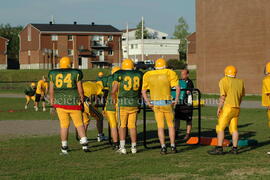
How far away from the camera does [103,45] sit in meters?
96.9

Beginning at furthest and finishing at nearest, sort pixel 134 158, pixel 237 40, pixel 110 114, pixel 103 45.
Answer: pixel 103 45 → pixel 237 40 → pixel 110 114 → pixel 134 158

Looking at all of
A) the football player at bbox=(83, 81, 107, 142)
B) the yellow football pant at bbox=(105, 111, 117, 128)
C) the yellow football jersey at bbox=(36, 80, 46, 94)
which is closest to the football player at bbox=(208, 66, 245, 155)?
the yellow football pant at bbox=(105, 111, 117, 128)

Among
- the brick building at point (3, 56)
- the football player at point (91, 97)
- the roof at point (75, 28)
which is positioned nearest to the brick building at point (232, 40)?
the football player at point (91, 97)

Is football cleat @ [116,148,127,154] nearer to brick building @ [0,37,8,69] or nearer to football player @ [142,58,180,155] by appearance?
football player @ [142,58,180,155]

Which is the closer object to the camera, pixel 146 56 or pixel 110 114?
pixel 110 114

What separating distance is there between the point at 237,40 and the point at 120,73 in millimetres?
28400

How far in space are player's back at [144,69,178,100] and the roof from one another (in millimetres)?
81670

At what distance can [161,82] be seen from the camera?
1157 centimetres

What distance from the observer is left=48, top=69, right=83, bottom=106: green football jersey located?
462 inches

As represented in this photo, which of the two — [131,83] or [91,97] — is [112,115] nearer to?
[131,83]

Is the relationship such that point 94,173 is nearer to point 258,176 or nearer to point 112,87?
point 258,176

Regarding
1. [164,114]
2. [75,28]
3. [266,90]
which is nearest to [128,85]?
[164,114]

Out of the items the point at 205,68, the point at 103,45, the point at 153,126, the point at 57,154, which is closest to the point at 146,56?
the point at 103,45

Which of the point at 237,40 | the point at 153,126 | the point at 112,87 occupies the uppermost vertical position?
the point at 237,40
